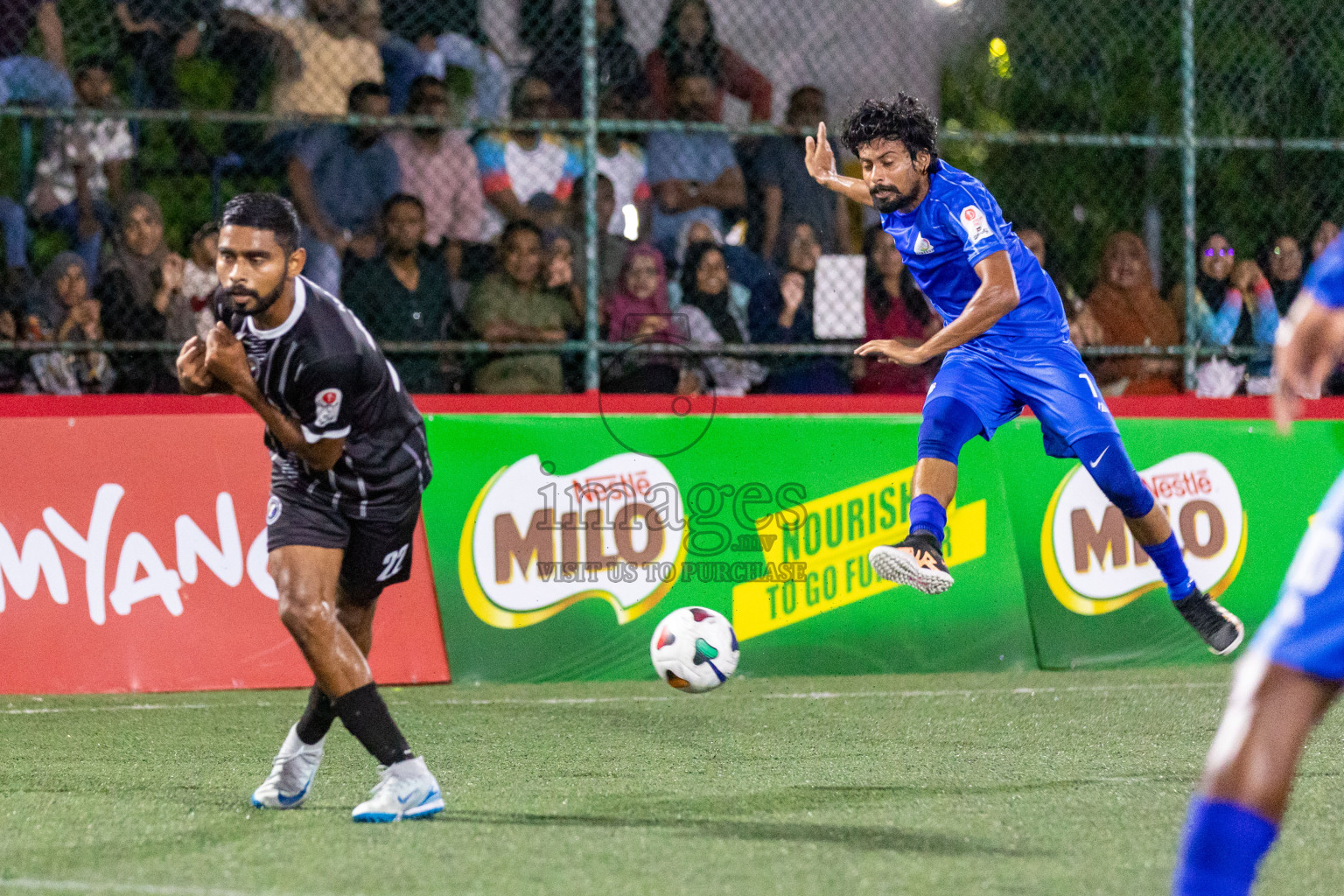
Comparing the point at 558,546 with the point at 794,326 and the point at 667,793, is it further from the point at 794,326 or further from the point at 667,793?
the point at 667,793

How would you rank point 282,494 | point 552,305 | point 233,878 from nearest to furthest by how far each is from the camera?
point 233,878 → point 282,494 → point 552,305

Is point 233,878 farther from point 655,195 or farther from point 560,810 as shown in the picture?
point 655,195

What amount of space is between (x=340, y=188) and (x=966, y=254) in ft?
14.1

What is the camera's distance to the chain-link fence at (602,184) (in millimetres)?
9195

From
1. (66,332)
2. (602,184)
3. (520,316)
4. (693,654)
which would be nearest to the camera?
(693,654)

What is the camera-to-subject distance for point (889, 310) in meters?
9.82

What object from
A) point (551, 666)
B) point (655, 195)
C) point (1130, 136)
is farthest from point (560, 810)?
point (1130, 136)

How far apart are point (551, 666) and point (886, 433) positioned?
215 cm

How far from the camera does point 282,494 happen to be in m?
5.02

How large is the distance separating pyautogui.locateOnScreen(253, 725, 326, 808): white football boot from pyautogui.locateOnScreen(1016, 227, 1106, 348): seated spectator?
20.3ft

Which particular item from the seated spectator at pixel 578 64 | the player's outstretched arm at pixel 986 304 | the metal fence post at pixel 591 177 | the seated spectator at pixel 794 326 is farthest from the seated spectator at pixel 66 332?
the player's outstretched arm at pixel 986 304

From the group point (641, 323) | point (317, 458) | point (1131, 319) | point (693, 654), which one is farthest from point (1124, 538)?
point (317, 458)

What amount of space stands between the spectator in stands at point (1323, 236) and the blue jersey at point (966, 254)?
434 centimetres

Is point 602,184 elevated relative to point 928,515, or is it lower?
elevated
